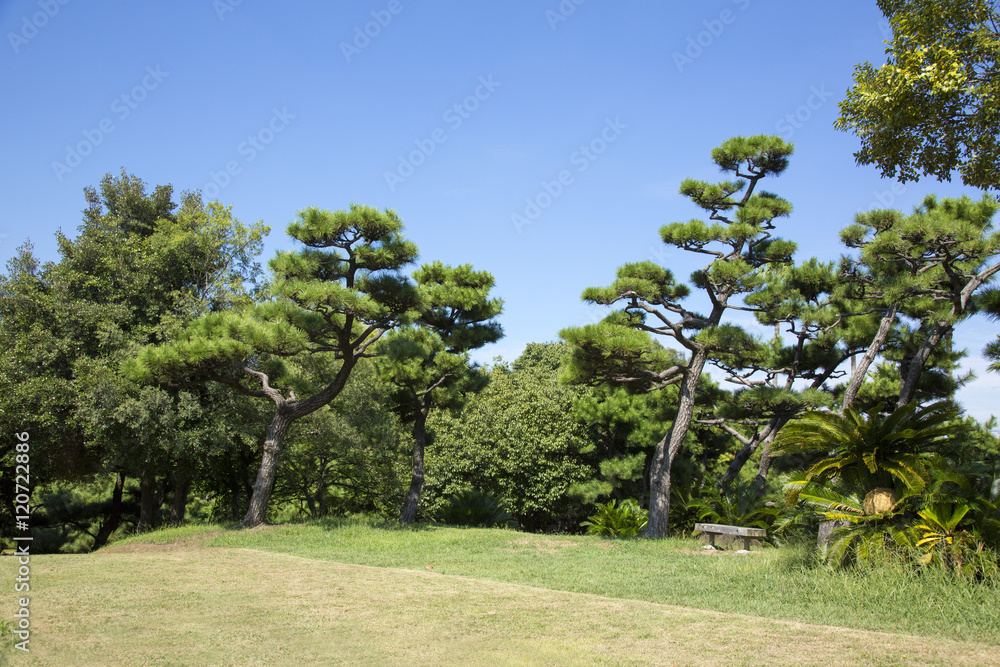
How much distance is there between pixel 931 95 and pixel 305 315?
10.8 meters

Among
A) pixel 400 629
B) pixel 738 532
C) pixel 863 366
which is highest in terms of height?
pixel 863 366

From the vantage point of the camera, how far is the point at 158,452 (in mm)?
14945

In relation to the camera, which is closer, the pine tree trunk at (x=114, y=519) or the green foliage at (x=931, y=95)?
the green foliage at (x=931, y=95)

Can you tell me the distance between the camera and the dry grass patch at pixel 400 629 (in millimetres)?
4453

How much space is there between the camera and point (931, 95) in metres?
6.05

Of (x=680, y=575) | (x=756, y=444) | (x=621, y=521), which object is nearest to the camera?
(x=680, y=575)

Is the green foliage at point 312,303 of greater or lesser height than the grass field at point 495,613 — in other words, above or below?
above

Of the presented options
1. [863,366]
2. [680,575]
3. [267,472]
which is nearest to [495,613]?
[680,575]

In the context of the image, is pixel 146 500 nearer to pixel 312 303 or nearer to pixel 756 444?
pixel 312 303

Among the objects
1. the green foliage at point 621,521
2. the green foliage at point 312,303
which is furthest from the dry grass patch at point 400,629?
the green foliage at point 621,521

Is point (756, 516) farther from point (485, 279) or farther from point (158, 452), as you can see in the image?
point (158, 452)

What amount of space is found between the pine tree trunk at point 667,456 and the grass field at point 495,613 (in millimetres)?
4289

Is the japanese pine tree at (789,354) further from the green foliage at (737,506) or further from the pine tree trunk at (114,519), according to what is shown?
the pine tree trunk at (114,519)

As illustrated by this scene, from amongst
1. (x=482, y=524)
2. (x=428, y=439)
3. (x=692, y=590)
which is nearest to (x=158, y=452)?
(x=428, y=439)
